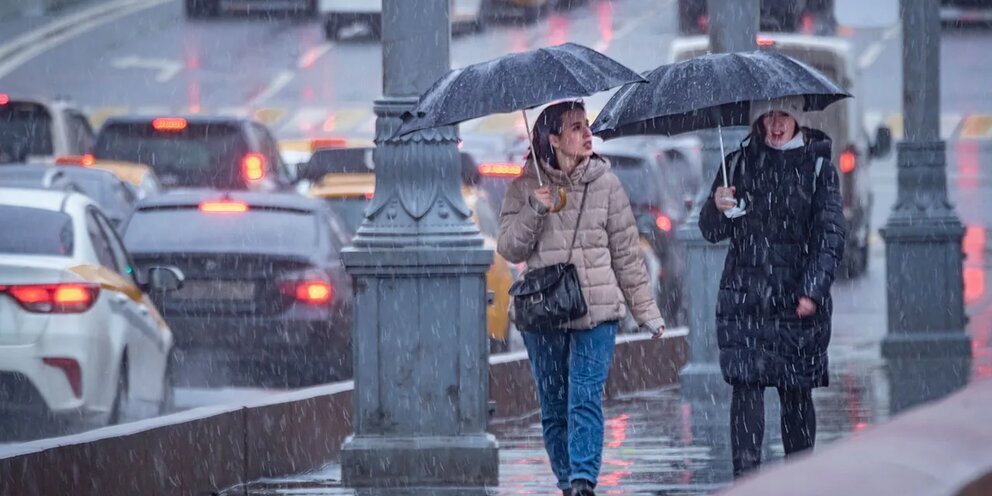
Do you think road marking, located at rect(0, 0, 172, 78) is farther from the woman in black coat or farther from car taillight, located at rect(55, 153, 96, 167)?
the woman in black coat

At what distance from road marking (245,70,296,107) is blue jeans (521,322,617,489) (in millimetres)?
34786

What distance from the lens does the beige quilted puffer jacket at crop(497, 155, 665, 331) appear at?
→ 807cm

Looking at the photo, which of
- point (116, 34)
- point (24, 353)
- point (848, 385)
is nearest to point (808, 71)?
point (24, 353)

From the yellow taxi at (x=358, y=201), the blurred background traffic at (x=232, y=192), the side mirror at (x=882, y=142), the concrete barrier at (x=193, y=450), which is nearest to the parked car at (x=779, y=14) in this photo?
the blurred background traffic at (x=232, y=192)

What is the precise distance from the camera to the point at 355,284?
9.31m

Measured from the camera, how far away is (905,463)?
148 inches

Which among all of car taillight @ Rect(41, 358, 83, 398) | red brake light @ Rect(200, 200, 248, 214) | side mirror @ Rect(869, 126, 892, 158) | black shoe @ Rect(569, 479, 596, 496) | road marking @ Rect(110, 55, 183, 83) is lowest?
black shoe @ Rect(569, 479, 596, 496)

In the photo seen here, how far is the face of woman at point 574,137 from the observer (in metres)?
8.09

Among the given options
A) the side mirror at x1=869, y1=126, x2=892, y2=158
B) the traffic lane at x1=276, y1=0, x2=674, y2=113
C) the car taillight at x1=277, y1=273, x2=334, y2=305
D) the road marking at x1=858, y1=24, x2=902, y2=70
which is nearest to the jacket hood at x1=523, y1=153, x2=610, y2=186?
the car taillight at x1=277, y1=273, x2=334, y2=305

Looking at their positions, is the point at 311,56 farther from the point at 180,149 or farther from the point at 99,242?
the point at 99,242

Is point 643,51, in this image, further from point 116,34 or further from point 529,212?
point 529,212

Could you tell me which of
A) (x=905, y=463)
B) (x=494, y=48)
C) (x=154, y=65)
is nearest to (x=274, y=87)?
(x=154, y=65)

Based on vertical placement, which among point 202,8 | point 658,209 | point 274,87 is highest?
point 202,8

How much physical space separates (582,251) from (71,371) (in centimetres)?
292
